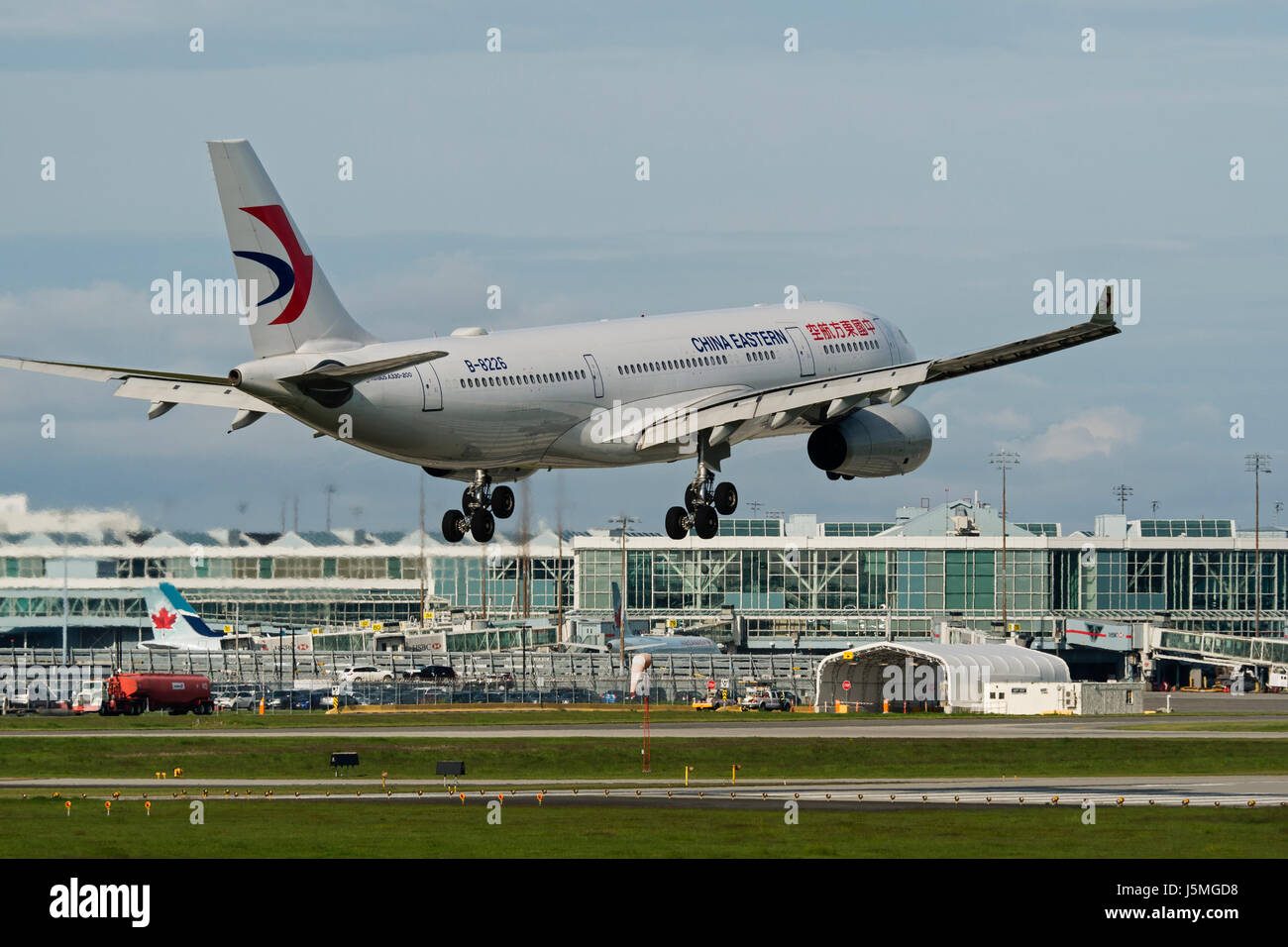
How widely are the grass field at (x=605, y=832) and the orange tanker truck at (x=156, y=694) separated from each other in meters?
63.2

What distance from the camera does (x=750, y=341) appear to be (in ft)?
224

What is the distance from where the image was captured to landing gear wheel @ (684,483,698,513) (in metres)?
63.4

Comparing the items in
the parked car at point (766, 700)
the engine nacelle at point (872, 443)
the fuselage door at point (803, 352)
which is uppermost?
the fuselage door at point (803, 352)

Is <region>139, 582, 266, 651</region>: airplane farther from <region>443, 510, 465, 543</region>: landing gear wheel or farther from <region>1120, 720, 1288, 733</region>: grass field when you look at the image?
<region>443, 510, 465, 543</region>: landing gear wheel

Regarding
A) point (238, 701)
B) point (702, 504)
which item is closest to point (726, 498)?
point (702, 504)

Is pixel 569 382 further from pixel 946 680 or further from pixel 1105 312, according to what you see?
pixel 946 680

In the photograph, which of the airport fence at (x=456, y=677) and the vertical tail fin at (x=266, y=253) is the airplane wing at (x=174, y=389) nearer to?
the vertical tail fin at (x=266, y=253)

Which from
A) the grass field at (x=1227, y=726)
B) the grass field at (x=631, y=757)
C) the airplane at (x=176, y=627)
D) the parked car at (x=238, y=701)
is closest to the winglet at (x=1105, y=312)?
the grass field at (x=631, y=757)

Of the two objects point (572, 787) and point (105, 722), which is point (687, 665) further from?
point (572, 787)

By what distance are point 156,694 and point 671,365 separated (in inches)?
2955

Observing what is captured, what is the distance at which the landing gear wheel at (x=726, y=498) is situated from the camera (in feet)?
207
